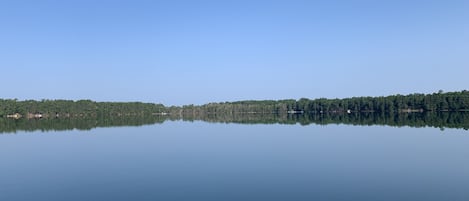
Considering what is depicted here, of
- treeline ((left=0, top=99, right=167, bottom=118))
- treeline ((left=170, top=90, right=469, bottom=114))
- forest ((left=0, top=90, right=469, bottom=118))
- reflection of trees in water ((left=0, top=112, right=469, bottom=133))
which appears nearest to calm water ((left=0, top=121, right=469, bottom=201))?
reflection of trees in water ((left=0, top=112, right=469, bottom=133))

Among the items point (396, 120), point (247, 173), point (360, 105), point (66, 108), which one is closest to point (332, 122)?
point (396, 120)

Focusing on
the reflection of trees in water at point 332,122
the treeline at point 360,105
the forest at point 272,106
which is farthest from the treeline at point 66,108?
the reflection of trees in water at point 332,122

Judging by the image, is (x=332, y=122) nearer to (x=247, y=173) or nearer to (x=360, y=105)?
(x=247, y=173)

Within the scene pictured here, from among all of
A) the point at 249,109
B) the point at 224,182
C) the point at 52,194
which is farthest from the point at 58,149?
the point at 249,109

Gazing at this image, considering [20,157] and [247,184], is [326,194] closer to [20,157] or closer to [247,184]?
[247,184]

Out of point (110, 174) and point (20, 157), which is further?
point (20, 157)

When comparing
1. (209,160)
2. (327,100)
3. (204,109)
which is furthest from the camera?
(204,109)

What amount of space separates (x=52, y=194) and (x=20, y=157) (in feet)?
39.9

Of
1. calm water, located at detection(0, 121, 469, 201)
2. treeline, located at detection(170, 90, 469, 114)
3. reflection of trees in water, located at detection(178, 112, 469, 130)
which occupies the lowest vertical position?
calm water, located at detection(0, 121, 469, 201)

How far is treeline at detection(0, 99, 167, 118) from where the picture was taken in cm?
12900

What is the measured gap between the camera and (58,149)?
28453 mm

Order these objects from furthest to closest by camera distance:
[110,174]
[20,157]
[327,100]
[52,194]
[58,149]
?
[327,100] < [58,149] < [20,157] < [110,174] < [52,194]

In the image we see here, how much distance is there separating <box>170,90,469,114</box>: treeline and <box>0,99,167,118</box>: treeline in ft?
122

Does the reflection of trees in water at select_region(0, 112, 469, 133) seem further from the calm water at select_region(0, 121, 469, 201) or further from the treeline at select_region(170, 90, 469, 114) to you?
the calm water at select_region(0, 121, 469, 201)
